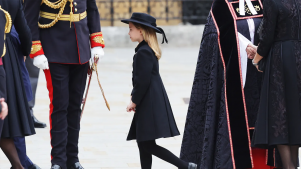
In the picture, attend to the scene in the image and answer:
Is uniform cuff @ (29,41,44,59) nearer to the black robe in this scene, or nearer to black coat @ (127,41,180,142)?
black coat @ (127,41,180,142)

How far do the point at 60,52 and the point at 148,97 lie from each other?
2.66 ft

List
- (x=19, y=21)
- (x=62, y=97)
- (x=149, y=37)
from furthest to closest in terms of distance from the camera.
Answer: (x=62, y=97) → (x=149, y=37) → (x=19, y=21)

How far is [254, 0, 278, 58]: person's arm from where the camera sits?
166 inches

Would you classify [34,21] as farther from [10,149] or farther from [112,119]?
[112,119]

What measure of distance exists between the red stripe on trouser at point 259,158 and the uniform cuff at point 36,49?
1.78 metres

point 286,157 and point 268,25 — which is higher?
point 268,25

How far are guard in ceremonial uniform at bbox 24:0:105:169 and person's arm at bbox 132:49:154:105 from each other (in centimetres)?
58

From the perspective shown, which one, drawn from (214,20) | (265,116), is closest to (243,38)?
(214,20)

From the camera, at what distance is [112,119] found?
732 centimetres

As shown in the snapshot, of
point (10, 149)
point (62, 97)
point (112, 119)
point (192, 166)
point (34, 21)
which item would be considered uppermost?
point (34, 21)

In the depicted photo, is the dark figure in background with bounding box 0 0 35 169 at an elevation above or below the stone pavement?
above

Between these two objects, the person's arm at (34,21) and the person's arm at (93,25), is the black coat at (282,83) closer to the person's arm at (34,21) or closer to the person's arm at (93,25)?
the person's arm at (93,25)

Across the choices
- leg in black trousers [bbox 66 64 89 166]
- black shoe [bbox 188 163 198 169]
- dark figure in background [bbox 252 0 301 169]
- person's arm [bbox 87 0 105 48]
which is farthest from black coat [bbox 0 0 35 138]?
dark figure in background [bbox 252 0 301 169]

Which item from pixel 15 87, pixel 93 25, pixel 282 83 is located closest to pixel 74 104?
pixel 93 25
